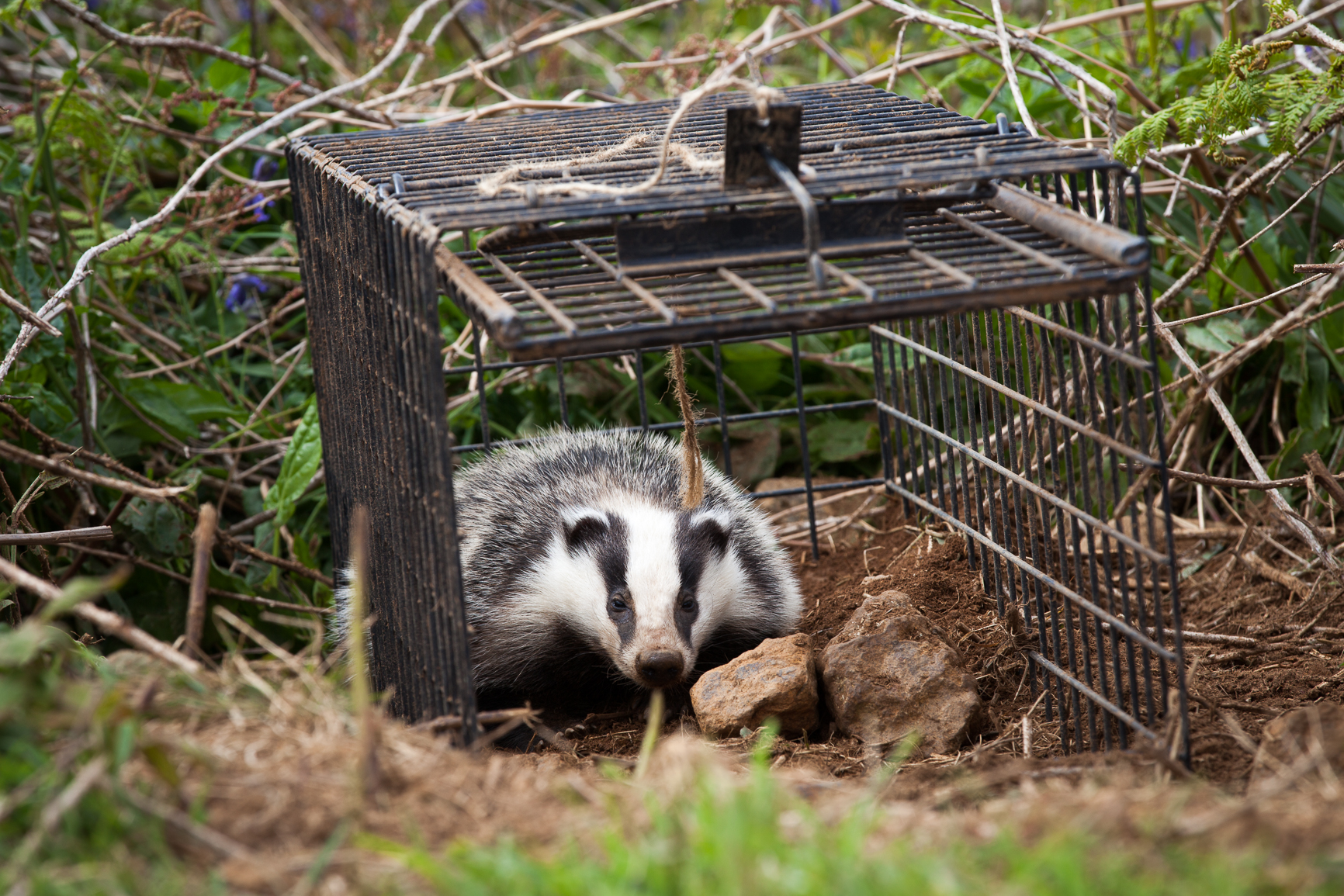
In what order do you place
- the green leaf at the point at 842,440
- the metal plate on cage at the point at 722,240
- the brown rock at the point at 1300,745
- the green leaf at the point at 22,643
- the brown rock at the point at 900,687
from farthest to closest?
the green leaf at the point at 842,440 → the brown rock at the point at 900,687 → the metal plate on cage at the point at 722,240 → the brown rock at the point at 1300,745 → the green leaf at the point at 22,643

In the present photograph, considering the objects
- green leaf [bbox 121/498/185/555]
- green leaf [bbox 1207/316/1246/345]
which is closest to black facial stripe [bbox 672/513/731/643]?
green leaf [bbox 121/498/185/555]

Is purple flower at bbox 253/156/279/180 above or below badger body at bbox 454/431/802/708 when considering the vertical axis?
above

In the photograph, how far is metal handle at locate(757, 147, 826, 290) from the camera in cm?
231

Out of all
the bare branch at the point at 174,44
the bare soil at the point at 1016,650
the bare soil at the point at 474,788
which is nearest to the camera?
the bare soil at the point at 474,788

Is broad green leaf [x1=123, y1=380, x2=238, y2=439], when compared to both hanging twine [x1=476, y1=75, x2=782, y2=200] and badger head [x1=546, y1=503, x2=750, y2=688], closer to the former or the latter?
badger head [x1=546, y1=503, x2=750, y2=688]

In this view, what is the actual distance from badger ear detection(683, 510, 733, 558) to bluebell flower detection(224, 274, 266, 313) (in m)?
2.43

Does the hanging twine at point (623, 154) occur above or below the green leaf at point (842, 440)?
above

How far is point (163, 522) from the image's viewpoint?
429 centimetres

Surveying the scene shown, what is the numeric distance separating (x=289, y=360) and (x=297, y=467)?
115 centimetres

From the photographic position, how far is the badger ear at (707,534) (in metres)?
3.86

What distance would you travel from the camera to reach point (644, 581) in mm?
3689

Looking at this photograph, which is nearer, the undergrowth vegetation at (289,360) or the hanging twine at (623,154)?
the undergrowth vegetation at (289,360)

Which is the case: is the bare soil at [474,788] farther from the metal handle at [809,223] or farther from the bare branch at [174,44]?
the bare branch at [174,44]

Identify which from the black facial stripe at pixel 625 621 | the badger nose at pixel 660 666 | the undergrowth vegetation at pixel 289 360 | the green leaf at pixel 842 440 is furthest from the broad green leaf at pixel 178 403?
the green leaf at pixel 842 440
